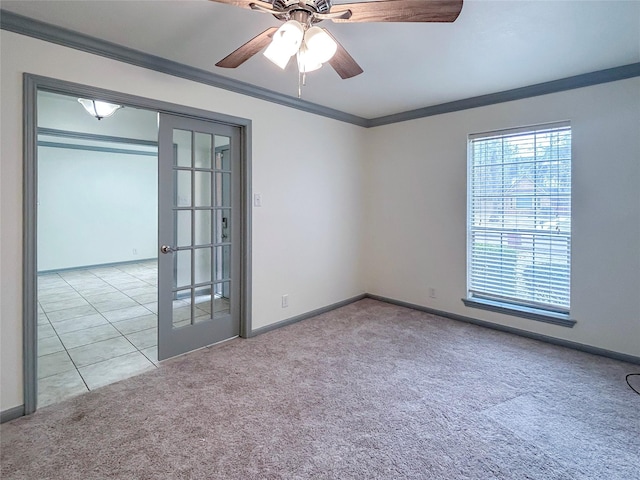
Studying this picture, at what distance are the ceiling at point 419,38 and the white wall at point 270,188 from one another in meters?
0.24

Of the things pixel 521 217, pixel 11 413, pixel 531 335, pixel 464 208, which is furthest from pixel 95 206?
pixel 531 335

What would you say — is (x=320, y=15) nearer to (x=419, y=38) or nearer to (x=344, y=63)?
(x=344, y=63)

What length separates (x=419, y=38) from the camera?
2.33 m

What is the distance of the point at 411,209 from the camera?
4.30m

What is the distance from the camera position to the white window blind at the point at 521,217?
3.22 m

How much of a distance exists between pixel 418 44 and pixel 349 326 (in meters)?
2.79

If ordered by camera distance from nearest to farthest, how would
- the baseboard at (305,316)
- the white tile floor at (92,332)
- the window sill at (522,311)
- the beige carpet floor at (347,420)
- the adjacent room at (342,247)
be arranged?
the beige carpet floor at (347,420)
the adjacent room at (342,247)
the white tile floor at (92,332)
the window sill at (522,311)
the baseboard at (305,316)

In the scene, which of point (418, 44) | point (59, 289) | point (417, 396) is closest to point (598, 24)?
point (418, 44)

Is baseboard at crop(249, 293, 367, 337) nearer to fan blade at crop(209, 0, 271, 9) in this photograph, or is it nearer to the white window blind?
the white window blind

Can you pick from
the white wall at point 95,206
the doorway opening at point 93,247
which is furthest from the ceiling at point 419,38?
the white wall at point 95,206

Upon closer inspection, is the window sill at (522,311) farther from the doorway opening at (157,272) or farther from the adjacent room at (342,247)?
the doorway opening at (157,272)

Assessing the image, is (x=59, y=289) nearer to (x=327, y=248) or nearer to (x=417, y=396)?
(x=327, y=248)

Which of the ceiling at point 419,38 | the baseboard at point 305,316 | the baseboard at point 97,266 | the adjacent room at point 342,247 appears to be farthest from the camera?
the baseboard at point 97,266

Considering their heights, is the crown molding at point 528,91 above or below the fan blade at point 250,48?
above
